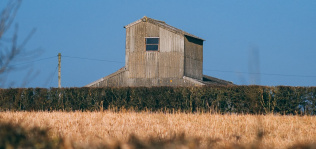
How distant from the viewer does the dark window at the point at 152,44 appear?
1379 inches

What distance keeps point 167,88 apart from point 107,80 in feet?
41.0

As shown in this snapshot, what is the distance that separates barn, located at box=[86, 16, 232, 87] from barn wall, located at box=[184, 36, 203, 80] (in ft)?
0.20

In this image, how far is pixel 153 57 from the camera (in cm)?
3491

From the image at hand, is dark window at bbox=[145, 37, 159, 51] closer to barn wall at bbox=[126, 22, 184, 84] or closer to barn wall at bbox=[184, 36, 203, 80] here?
barn wall at bbox=[126, 22, 184, 84]

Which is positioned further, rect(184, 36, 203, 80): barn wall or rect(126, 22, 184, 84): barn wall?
rect(184, 36, 203, 80): barn wall

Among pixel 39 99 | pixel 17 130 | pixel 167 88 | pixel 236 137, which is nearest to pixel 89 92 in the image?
pixel 39 99

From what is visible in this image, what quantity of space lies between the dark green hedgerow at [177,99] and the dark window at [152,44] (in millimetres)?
10763

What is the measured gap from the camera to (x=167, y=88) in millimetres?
23984

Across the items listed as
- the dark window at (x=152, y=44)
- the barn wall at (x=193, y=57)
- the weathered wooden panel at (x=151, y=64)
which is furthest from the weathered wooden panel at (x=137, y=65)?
the barn wall at (x=193, y=57)

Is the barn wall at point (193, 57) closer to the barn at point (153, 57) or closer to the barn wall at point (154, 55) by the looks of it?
the barn at point (153, 57)

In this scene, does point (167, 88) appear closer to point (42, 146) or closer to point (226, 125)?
point (226, 125)

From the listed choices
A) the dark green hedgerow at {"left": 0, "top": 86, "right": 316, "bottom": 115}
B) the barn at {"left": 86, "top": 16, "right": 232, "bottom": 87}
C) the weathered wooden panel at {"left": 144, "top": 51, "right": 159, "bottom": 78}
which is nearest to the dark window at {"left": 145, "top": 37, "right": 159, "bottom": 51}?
the barn at {"left": 86, "top": 16, "right": 232, "bottom": 87}

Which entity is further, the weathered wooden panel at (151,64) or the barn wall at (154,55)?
the weathered wooden panel at (151,64)

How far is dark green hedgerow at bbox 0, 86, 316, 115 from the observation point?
2181 cm
